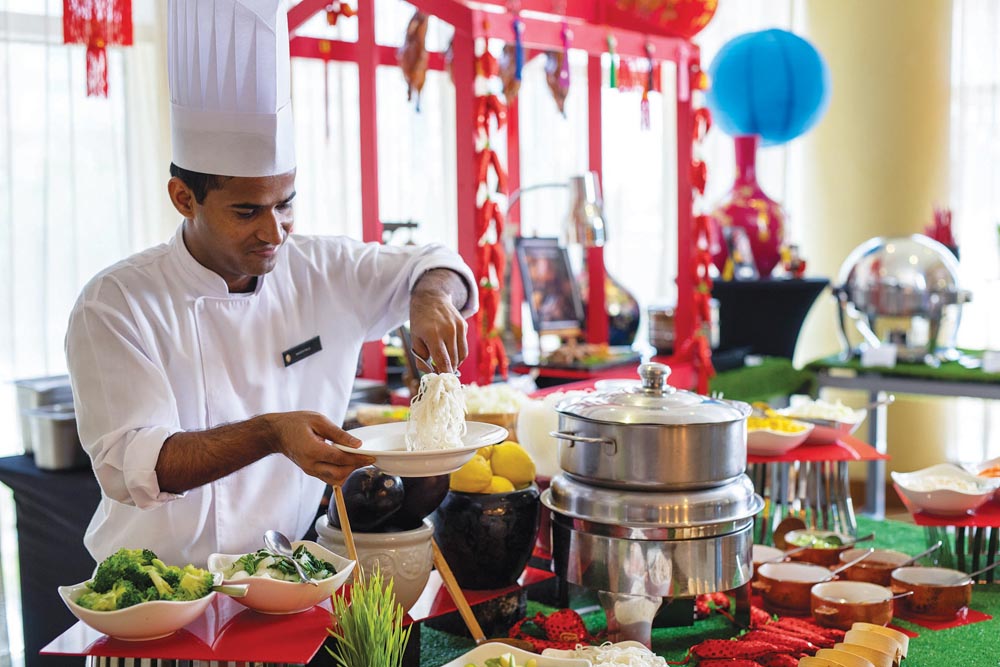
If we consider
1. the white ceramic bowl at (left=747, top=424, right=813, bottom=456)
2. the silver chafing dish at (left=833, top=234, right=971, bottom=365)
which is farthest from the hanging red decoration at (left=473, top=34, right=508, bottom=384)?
the silver chafing dish at (left=833, top=234, right=971, bottom=365)

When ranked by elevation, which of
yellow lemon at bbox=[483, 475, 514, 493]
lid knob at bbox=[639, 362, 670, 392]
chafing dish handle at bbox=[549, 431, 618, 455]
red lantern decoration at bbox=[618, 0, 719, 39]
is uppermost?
red lantern decoration at bbox=[618, 0, 719, 39]

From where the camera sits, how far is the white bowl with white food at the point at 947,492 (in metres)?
2.40

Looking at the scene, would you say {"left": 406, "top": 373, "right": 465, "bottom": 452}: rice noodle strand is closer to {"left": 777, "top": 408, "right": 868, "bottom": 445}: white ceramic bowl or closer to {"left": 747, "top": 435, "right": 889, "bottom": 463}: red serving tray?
{"left": 747, "top": 435, "right": 889, "bottom": 463}: red serving tray

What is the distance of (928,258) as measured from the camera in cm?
471

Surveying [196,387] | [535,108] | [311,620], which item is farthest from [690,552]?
[535,108]

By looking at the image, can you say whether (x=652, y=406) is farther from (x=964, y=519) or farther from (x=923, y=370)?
(x=923, y=370)

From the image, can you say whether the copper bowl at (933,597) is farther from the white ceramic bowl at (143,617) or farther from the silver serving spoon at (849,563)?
the white ceramic bowl at (143,617)

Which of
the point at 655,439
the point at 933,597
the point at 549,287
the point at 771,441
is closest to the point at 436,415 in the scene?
the point at 655,439

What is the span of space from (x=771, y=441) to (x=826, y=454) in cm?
17

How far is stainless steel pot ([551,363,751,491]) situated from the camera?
186 cm

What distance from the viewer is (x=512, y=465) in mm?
2070

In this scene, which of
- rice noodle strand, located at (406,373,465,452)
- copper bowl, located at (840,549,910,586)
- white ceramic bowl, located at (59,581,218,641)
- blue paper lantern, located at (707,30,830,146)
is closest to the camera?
white ceramic bowl, located at (59,581,218,641)

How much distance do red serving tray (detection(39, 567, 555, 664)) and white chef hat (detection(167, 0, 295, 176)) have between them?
0.79 metres

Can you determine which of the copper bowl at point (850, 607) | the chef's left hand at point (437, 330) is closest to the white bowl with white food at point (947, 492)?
the copper bowl at point (850, 607)
